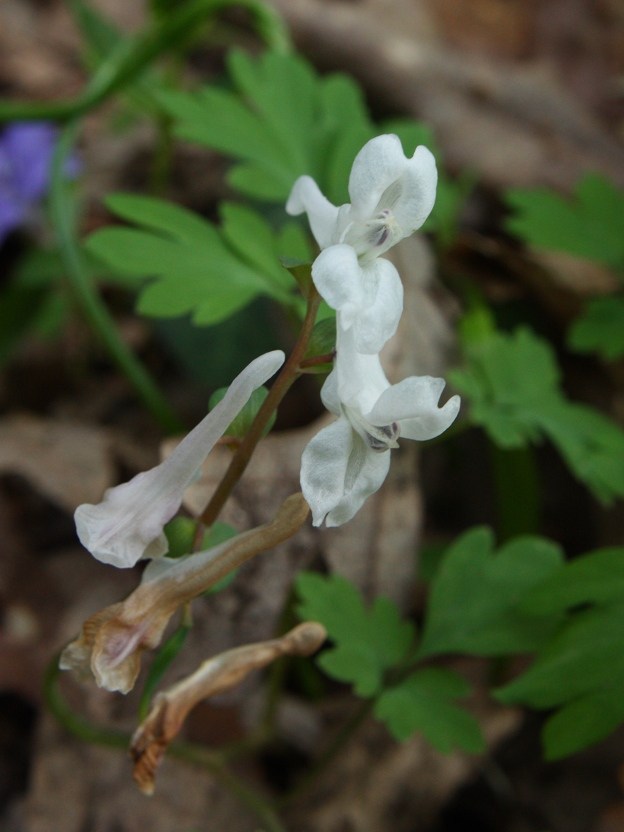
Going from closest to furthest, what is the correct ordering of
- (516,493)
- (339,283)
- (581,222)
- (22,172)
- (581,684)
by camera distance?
(339,283) → (581,684) → (516,493) → (581,222) → (22,172)

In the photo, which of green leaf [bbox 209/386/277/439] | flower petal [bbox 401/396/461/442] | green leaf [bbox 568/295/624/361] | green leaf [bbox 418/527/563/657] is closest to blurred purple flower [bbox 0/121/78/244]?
green leaf [bbox 568/295/624/361]

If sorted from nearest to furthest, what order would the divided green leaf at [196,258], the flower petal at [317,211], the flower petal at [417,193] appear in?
the flower petal at [417,193], the flower petal at [317,211], the divided green leaf at [196,258]

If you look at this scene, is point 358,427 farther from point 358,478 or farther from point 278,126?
point 278,126

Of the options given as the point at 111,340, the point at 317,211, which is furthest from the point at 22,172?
the point at 317,211

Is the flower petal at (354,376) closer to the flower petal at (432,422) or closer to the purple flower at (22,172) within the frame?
the flower petal at (432,422)

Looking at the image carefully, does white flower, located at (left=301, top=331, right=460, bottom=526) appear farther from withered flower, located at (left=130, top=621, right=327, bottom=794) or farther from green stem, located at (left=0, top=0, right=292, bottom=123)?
green stem, located at (left=0, top=0, right=292, bottom=123)

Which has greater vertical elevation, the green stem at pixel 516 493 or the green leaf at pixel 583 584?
the green leaf at pixel 583 584

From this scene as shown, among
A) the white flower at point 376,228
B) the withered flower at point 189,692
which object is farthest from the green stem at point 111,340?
the white flower at point 376,228

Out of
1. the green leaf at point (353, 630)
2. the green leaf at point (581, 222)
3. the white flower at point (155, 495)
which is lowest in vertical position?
the green leaf at point (353, 630)
